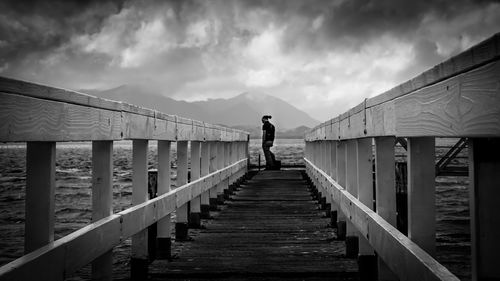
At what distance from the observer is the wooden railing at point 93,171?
183 centimetres

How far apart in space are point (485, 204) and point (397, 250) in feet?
2.98

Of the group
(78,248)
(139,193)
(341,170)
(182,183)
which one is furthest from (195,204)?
(78,248)

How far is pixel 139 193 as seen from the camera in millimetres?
A: 3643

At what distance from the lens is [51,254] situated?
2008 millimetres

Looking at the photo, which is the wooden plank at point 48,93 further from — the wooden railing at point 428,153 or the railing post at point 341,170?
the railing post at point 341,170

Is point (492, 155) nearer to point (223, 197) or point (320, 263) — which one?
point (320, 263)

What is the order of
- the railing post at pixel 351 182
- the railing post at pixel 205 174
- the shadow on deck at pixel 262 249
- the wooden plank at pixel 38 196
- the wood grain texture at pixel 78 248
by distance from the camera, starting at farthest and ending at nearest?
the railing post at pixel 205 174, the railing post at pixel 351 182, the shadow on deck at pixel 262 249, the wooden plank at pixel 38 196, the wood grain texture at pixel 78 248

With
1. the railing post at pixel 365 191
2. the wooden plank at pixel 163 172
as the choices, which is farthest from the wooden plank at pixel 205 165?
the railing post at pixel 365 191

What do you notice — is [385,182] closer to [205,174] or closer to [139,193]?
[139,193]

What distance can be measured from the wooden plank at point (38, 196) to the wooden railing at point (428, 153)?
5.63 feet

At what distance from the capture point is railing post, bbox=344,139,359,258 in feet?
13.8

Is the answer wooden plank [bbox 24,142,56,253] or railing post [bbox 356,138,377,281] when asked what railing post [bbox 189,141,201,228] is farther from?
wooden plank [bbox 24,142,56,253]

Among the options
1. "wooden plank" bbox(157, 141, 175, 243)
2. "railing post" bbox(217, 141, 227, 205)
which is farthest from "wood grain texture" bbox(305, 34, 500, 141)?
"railing post" bbox(217, 141, 227, 205)

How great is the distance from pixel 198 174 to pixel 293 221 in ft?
5.26
